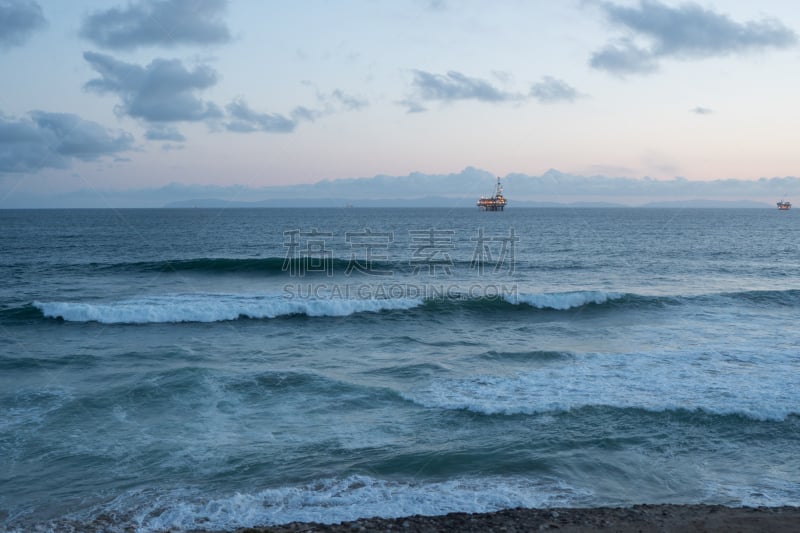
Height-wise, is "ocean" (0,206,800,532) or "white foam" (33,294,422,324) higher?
"white foam" (33,294,422,324)

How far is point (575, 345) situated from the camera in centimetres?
1706

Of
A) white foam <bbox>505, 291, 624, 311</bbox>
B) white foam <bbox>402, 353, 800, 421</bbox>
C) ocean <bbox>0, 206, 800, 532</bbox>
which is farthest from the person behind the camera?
white foam <bbox>505, 291, 624, 311</bbox>

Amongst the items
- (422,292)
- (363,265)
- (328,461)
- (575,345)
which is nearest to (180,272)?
(363,265)

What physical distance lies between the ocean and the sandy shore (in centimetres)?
34

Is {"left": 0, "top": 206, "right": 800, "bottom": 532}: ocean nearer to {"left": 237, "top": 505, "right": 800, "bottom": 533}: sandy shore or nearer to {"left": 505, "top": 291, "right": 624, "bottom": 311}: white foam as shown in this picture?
{"left": 505, "top": 291, "right": 624, "bottom": 311}: white foam

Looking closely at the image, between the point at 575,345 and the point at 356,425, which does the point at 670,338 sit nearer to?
the point at 575,345

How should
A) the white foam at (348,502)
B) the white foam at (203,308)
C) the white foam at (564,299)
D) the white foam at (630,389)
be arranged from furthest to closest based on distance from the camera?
1. the white foam at (564,299)
2. the white foam at (203,308)
3. the white foam at (630,389)
4. the white foam at (348,502)

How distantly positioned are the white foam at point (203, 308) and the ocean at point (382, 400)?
0.10m

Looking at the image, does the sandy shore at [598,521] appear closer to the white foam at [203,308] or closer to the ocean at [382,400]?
the ocean at [382,400]

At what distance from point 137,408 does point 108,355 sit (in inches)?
202

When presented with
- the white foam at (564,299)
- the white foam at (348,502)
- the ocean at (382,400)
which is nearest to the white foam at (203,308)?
the ocean at (382,400)

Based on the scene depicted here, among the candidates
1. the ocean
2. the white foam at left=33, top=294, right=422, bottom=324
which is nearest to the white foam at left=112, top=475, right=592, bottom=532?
the ocean

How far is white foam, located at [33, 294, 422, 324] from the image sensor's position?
A: 2072 cm

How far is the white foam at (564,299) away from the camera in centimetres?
2356
